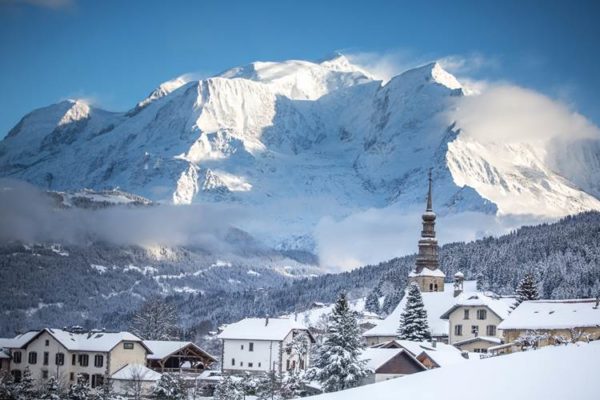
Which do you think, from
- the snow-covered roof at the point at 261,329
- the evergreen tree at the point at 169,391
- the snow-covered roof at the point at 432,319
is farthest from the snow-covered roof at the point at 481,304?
the evergreen tree at the point at 169,391

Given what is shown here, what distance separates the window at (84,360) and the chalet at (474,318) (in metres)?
36.3

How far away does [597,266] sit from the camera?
185 m

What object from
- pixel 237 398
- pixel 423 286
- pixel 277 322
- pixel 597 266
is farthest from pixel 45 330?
pixel 597 266

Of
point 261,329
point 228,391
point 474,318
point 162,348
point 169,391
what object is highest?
point 474,318

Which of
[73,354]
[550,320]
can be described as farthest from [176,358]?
[550,320]

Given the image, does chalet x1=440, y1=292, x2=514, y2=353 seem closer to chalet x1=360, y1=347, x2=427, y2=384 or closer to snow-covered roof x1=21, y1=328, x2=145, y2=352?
chalet x1=360, y1=347, x2=427, y2=384

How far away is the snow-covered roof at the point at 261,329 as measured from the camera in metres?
112

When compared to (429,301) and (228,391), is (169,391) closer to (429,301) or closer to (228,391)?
(228,391)

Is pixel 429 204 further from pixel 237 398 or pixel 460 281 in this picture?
pixel 237 398

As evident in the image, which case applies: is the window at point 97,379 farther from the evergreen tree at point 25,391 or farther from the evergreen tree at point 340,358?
the evergreen tree at point 340,358

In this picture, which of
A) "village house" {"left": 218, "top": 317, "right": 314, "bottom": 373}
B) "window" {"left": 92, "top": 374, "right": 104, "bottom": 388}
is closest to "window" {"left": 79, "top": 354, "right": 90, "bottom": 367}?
"window" {"left": 92, "top": 374, "right": 104, "bottom": 388}

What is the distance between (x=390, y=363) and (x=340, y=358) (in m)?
9.39

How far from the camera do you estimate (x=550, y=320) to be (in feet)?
289

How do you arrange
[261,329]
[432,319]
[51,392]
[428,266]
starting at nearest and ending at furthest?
[51,392] → [261,329] → [432,319] → [428,266]
